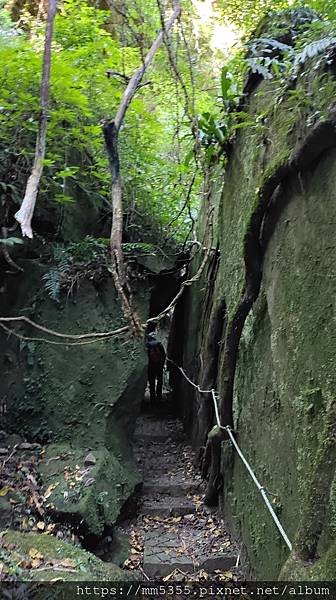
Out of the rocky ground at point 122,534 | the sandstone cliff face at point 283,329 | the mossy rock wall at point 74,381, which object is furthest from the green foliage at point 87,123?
the rocky ground at point 122,534

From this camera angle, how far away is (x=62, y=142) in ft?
16.2

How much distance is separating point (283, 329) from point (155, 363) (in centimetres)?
655

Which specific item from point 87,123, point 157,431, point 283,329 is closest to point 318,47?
point 283,329

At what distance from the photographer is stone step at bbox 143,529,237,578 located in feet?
12.9

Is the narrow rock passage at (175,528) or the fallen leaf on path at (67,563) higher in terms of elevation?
the fallen leaf on path at (67,563)

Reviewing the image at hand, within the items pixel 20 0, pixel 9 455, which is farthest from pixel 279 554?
pixel 20 0

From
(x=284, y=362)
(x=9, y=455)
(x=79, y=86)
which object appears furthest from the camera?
(x=79, y=86)

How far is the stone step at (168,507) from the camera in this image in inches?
190

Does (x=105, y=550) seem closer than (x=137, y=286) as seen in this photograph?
Yes

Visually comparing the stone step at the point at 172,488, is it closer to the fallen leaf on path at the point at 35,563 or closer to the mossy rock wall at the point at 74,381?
the mossy rock wall at the point at 74,381

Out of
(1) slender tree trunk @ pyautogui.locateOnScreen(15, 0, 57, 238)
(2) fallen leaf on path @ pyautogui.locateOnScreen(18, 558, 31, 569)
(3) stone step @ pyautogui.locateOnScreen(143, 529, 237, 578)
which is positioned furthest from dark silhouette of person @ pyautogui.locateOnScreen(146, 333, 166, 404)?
(1) slender tree trunk @ pyautogui.locateOnScreen(15, 0, 57, 238)

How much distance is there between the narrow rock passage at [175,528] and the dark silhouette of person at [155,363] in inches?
107

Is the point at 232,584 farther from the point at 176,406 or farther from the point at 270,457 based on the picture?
the point at 176,406

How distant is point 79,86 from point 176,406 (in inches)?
239
